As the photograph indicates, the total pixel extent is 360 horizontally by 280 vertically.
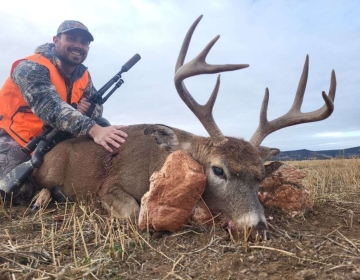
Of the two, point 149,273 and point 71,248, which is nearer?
point 149,273

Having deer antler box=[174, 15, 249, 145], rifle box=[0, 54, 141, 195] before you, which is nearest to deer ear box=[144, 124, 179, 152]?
deer antler box=[174, 15, 249, 145]

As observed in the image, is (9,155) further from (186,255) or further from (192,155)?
(186,255)

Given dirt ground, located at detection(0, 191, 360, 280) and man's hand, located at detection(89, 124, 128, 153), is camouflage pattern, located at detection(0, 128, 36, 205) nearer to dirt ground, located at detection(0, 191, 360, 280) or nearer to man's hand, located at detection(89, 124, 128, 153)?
man's hand, located at detection(89, 124, 128, 153)

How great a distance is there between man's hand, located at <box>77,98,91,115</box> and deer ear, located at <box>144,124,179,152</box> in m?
2.12

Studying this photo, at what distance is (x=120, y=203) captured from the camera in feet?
14.5

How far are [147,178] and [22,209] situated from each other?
1.70 meters

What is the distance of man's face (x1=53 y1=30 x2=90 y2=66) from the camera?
20.1ft

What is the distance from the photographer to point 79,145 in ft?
17.4

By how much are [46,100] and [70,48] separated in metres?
1.29

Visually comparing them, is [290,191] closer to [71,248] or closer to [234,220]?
[234,220]

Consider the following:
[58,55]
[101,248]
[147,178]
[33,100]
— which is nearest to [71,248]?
[101,248]

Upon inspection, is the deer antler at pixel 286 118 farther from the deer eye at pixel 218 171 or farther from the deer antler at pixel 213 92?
the deer eye at pixel 218 171

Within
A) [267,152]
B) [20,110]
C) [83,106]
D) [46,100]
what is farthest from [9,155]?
[267,152]

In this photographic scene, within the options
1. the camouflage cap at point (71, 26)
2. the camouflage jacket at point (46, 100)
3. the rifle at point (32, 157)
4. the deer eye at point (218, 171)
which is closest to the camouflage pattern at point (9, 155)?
the rifle at point (32, 157)
